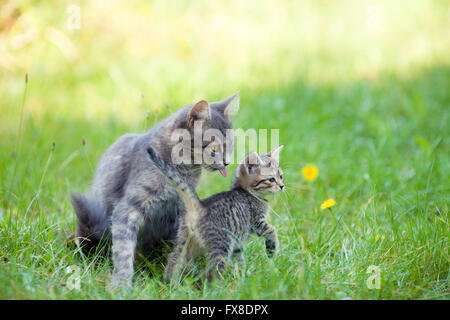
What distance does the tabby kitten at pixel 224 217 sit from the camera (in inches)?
104

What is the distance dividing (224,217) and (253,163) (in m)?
0.49

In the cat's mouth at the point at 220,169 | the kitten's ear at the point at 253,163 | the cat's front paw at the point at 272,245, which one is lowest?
the cat's front paw at the point at 272,245

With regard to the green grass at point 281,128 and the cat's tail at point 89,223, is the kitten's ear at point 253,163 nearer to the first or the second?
the green grass at point 281,128

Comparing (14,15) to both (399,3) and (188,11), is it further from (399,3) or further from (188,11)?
(399,3)

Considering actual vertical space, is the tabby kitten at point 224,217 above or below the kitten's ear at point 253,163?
below

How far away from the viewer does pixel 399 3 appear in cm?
811

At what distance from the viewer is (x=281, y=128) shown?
545 centimetres

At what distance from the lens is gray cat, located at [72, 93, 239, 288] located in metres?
2.91

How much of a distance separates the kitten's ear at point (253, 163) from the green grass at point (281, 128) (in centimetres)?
35

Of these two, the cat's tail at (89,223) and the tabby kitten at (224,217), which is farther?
the cat's tail at (89,223)

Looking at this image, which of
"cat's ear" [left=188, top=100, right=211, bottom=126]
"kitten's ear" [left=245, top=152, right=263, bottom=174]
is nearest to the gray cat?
"cat's ear" [left=188, top=100, right=211, bottom=126]

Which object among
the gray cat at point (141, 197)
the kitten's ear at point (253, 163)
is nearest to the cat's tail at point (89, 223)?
the gray cat at point (141, 197)

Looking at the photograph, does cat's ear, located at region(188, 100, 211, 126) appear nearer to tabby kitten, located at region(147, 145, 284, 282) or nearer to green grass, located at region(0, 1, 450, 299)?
tabby kitten, located at region(147, 145, 284, 282)

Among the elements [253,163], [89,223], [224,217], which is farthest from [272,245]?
[89,223]
